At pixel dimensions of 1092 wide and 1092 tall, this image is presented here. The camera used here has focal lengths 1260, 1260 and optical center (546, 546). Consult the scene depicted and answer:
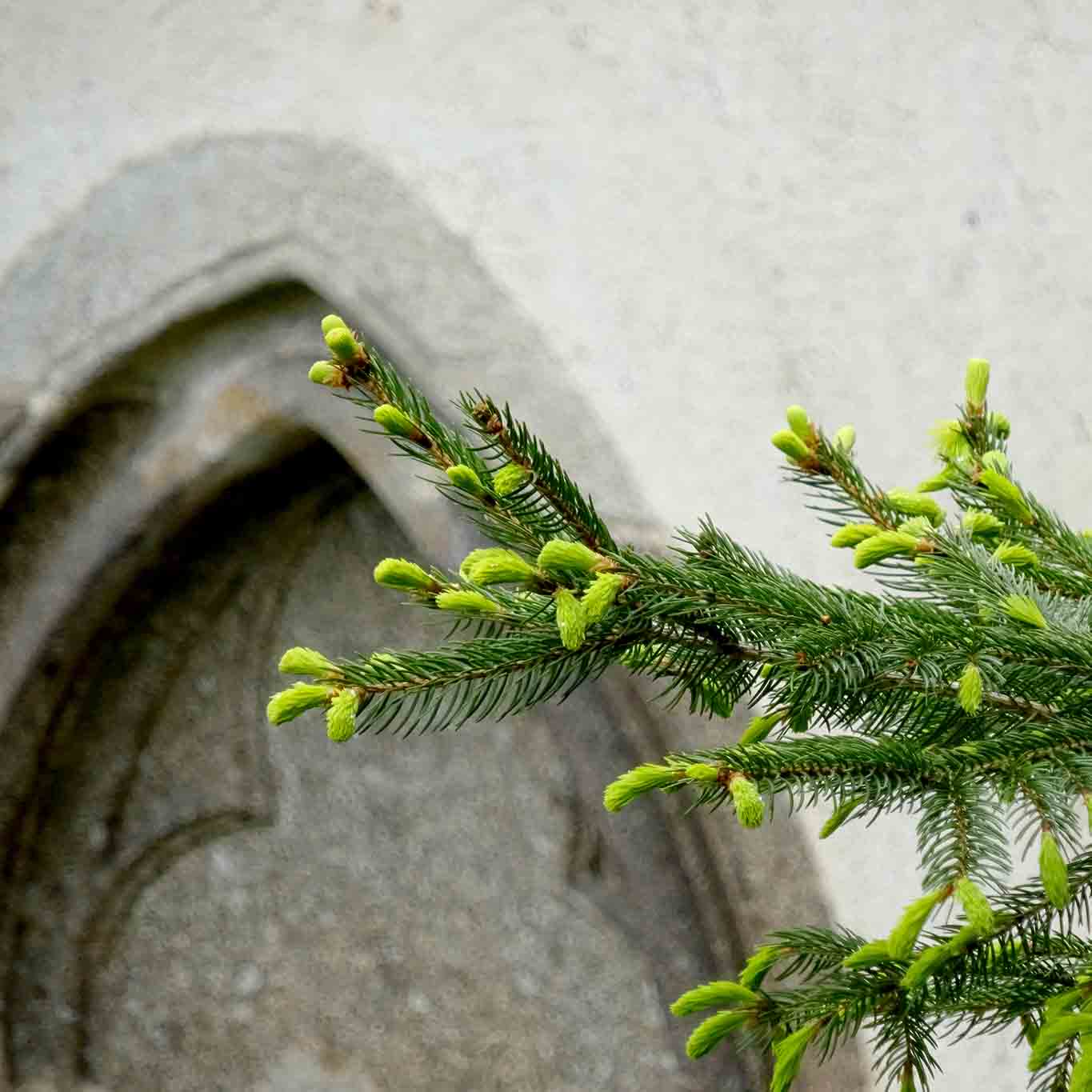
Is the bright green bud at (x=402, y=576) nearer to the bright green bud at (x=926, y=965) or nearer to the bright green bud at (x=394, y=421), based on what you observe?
the bright green bud at (x=394, y=421)

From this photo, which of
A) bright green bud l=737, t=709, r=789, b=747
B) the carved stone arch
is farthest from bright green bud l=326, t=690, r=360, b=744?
the carved stone arch

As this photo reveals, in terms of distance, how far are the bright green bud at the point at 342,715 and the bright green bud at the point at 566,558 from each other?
97mm

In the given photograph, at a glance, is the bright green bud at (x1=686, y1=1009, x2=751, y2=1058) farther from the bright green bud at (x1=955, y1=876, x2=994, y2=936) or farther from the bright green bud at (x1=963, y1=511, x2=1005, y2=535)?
the bright green bud at (x1=963, y1=511, x2=1005, y2=535)

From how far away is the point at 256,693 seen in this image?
1.67 meters

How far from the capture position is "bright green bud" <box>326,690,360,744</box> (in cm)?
52

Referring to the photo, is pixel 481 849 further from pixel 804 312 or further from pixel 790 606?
pixel 790 606

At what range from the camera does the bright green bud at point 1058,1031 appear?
0.50 m

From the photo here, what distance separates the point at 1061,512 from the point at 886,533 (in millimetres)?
820

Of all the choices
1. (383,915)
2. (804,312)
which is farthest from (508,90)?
(383,915)

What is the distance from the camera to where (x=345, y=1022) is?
1.63 meters

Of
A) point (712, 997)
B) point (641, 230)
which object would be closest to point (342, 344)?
point (712, 997)

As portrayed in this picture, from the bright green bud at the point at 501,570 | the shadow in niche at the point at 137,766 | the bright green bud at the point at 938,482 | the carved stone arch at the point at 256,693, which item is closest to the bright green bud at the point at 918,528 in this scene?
the bright green bud at the point at 938,482

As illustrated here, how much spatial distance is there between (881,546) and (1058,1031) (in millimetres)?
215

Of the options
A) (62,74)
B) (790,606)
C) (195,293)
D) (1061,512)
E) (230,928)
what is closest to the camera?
(790,606)
